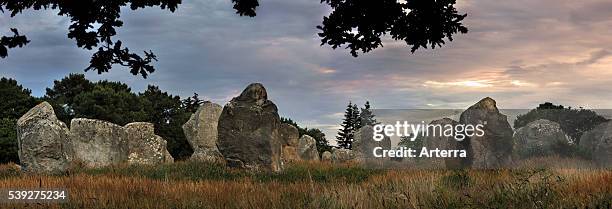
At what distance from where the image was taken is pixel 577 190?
9.51m

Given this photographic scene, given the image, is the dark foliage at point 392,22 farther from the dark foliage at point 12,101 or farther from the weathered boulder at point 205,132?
the dark foliage at point 12,101

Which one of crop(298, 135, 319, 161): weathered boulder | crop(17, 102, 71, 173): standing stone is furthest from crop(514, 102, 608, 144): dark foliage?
crop(17, 102, 71, 173): standing stone

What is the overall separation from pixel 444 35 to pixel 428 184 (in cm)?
413

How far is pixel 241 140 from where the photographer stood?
19562 millimetres

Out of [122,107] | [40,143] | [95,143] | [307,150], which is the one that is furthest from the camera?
[122,107]

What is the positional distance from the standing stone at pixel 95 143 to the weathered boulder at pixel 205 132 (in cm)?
306

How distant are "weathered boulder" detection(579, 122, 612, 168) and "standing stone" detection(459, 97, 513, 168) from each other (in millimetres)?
3640

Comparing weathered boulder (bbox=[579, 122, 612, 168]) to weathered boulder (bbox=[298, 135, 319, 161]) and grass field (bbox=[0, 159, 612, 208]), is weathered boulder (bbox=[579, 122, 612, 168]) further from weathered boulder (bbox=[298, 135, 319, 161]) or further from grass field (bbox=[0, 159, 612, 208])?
grass field (bbox=[0, 159, 612, 208])

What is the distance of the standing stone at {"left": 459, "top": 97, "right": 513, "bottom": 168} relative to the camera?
71.4 ft

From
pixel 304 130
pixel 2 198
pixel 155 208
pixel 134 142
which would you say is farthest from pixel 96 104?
pixel 155 208

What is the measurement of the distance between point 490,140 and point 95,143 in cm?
1440

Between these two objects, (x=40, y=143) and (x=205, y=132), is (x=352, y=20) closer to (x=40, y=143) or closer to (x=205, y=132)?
(x=40, y=143)

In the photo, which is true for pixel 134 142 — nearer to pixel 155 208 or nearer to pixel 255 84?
pixel 255 84

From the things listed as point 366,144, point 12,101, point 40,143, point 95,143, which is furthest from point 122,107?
point 40,143
